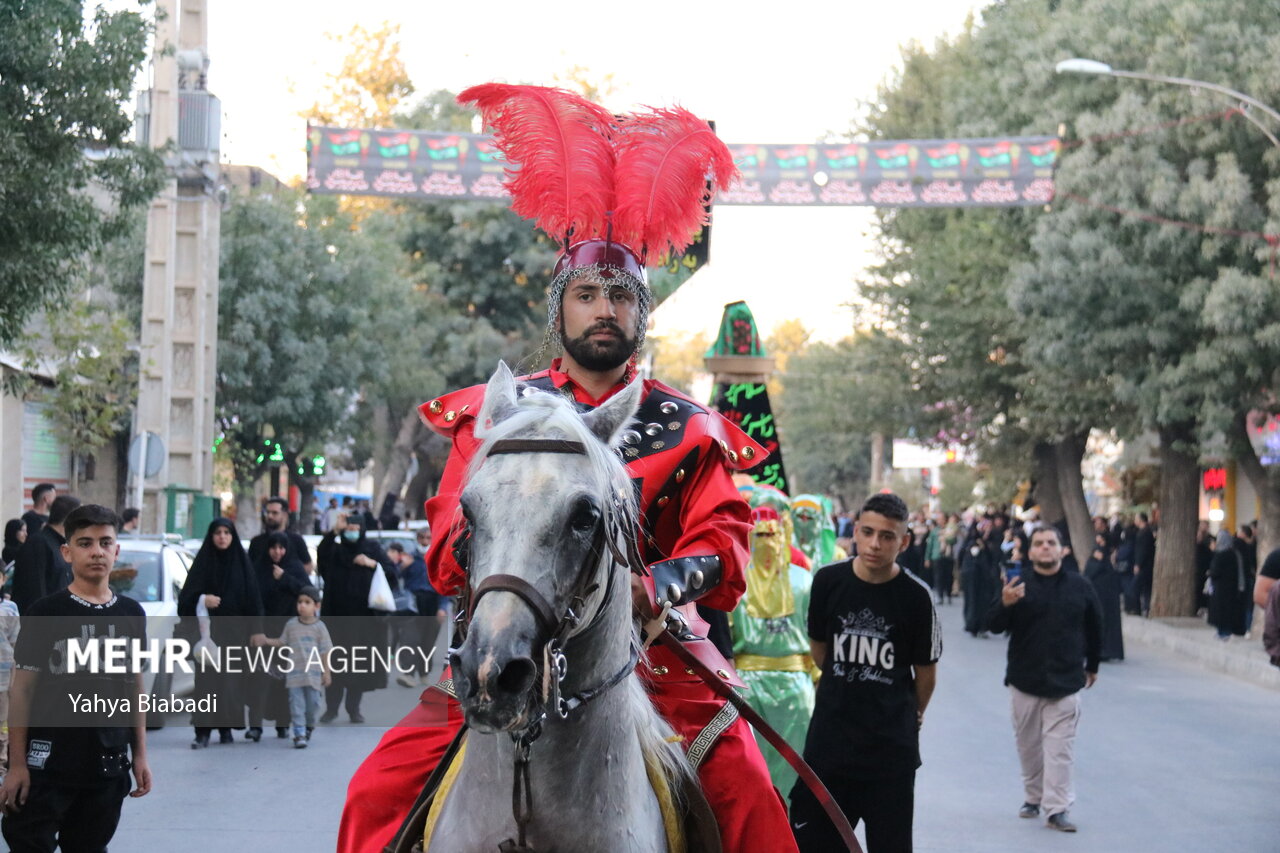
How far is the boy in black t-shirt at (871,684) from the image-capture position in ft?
23.2

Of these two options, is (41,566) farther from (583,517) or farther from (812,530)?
(583,517)

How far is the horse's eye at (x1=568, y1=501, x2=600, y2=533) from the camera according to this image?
10.9 feet

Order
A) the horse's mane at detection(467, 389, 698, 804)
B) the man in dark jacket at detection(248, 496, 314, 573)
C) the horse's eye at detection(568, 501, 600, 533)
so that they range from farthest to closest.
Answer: the man in dark jacket at detection(248, 496, 314, 573)
the horse's mane at detection(467, 389, 698, 804)
the horse's eye at detection(568, 501, 600, 533)

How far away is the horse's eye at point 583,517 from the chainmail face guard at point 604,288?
138 cm

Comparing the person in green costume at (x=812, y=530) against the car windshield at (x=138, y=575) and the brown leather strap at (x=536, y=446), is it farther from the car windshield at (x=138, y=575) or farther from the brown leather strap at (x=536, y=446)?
the brown leather strap at (x=536, y=446)

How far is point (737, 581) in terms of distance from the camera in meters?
→ 4.29

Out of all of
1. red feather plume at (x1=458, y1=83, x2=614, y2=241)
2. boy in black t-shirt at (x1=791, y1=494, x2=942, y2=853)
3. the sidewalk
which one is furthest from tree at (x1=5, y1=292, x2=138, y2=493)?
red feather plume at (x1=458, y1=83, x2=614, y2=241)

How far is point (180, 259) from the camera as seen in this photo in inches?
951

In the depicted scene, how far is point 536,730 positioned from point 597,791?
325mm

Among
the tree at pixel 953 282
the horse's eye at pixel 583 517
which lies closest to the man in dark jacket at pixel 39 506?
the horse's eye at pixel 583 517

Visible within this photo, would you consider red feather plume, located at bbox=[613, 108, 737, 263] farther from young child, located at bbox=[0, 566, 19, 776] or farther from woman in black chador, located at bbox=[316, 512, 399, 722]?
woman in black chador, located at bbox=[316, 512, 399, 722]

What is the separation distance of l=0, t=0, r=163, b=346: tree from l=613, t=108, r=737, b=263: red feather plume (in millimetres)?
10478

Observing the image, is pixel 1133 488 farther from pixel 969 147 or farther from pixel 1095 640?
pixel 1095 640

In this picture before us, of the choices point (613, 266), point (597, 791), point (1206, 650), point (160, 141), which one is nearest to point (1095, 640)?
point (613, 266)
